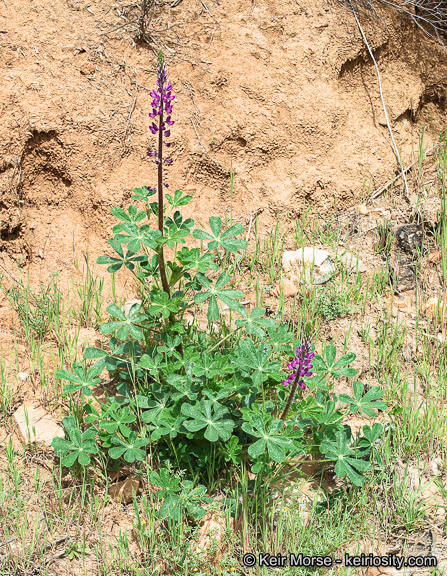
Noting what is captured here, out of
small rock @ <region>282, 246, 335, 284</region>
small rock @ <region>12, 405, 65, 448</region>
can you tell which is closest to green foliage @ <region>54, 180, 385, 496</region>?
small rock @ <region>12, 405, 65, 448</region>

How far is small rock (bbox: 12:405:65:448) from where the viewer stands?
8.95 feet

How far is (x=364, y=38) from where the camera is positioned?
4031mm

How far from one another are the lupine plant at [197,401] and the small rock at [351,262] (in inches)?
37.1

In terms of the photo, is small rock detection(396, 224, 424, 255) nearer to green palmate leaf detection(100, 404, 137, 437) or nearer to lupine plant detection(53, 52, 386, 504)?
lupine plant detection(53, 52, 386, 504)

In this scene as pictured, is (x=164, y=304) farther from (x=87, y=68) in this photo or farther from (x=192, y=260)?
(x=87, y=68)

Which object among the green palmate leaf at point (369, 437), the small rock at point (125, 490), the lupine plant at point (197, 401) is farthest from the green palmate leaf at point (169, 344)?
the green palmate leaf at point (369, 437)

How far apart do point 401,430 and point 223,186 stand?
74.4 inches

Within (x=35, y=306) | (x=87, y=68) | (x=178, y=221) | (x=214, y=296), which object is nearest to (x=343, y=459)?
(x=214, y=296)

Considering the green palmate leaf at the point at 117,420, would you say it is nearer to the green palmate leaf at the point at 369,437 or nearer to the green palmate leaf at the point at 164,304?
the green palmate leaf at the point at 164,304

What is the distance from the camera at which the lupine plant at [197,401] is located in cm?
248

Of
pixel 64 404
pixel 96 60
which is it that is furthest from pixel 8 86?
pixel 64 404

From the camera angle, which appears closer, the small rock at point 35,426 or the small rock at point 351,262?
the small rock at point 35,426

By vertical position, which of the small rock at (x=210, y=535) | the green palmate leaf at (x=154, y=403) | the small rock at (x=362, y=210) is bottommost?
the small rock at (x=210, y=535)

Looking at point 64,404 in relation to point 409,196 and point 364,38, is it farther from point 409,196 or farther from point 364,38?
point 364,38
